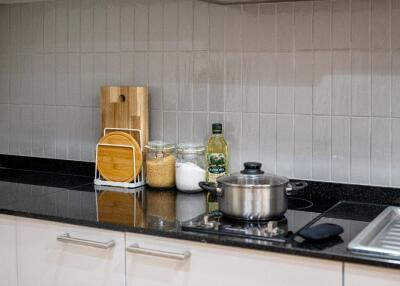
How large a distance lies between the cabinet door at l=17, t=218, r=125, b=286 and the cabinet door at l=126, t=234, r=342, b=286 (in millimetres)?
55

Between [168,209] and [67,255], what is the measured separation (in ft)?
1.09

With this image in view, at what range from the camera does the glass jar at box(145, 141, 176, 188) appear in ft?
7.20

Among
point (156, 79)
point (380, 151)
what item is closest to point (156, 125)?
point (156, 79)

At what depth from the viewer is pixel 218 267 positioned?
1.60 m

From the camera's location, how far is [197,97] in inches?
88.8

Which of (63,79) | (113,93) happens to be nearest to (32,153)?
(63,79)

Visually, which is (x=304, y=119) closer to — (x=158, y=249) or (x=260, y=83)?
(x=260, y=83)

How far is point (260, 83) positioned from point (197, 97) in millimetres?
253

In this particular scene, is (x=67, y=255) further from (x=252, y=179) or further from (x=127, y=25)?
(x=127, y=25)

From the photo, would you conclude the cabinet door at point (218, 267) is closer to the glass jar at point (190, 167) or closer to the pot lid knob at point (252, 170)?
the pot lid knob at point (252, 170)

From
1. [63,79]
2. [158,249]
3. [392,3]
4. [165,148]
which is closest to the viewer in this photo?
[158,249]

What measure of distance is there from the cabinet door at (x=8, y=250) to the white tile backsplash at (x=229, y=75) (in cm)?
62

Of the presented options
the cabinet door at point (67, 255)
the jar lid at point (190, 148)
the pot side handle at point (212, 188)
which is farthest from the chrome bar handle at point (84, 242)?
the jar lid at point (190, 148)

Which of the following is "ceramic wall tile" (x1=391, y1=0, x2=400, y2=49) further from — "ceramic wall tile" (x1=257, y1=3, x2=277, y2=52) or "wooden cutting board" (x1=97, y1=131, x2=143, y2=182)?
"wooden cutting board" (x1=97, y1=131, x2=143, y2=182)
